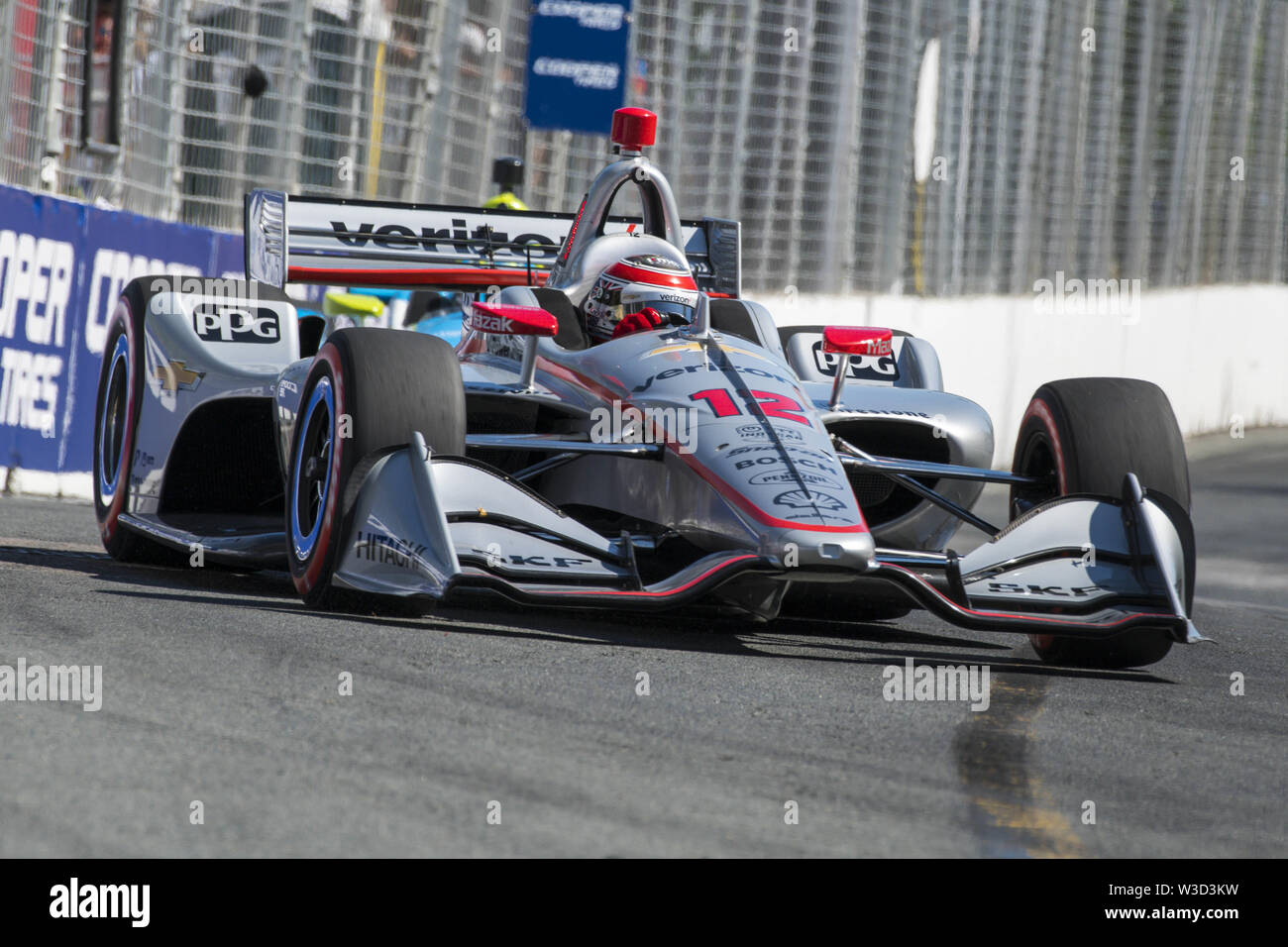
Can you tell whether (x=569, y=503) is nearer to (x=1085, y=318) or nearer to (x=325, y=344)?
(x=325, y=344)

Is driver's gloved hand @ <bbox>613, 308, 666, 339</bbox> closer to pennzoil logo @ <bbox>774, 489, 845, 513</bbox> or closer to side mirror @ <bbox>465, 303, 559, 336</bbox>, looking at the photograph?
side mirror @ <bbox>465, 303, 559, 336</bbox>

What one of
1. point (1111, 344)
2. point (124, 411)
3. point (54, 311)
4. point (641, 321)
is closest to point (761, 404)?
point (641, 321)

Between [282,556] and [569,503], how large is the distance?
36.9 inches

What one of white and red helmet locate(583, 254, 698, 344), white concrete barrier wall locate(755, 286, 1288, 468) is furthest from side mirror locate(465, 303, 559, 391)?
white concrete barrier wall locate(755, 286, 1288, 468)

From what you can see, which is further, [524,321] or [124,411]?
[124,411]

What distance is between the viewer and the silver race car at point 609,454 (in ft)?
16.8

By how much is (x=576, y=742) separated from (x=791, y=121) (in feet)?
39.8

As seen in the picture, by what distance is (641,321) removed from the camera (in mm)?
6426

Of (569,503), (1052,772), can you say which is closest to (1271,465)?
(569,503)

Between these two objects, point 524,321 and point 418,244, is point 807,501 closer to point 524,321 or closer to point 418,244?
point 524,321

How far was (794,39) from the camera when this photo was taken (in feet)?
50.2

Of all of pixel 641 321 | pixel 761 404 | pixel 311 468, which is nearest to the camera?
pixel 761 404

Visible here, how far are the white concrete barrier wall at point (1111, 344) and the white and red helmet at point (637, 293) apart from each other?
25.3 feet

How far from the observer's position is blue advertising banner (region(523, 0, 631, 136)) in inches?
500
